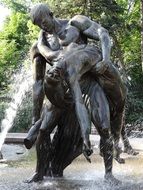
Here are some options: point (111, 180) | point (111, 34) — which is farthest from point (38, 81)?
point (111, 34)

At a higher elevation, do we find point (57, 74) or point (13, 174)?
point (57, 74)

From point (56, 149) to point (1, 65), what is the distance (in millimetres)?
28050

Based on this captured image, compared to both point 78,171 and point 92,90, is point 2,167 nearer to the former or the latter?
point 78,171

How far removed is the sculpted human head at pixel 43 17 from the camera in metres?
6.08

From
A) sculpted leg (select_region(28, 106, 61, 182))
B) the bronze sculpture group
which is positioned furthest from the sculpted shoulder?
sculpted leg (select_region(28, 106, 61, 182))

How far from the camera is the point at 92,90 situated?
20.0 feet

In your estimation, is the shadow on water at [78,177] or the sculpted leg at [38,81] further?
the sculpted leg at [38,81]

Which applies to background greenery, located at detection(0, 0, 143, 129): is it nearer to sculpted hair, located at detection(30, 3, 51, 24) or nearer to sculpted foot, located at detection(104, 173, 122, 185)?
sculpted hair, located at detection(30, 3, 51, 24)

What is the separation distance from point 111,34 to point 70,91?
13312 millimetres

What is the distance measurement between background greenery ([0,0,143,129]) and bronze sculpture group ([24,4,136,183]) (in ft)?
37.3

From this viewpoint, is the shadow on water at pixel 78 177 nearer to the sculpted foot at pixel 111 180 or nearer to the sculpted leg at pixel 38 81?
the sculpted foot at pixel 111 180

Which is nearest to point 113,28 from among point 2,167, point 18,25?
point 2,167

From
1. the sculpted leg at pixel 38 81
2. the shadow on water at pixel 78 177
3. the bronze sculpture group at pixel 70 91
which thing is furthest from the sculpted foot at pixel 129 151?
the sculpted leg at pixel 38 81

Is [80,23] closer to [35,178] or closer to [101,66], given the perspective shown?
[101,66]
